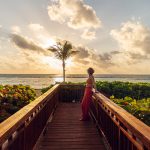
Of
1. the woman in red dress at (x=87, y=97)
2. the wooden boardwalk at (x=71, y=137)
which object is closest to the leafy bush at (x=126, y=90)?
the woman in red dress at (x=87, y=97)

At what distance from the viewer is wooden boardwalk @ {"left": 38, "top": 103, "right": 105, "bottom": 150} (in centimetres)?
716

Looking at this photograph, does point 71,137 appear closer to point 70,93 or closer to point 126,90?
point 70,93

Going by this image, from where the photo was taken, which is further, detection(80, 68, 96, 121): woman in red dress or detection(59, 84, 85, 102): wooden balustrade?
detection(59, 84, 85, 102): wooden balustrade

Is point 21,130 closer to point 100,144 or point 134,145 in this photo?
point 134,145

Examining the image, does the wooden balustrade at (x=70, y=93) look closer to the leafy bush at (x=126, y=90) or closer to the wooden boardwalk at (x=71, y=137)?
the leafy bush at (x=126, y=90)

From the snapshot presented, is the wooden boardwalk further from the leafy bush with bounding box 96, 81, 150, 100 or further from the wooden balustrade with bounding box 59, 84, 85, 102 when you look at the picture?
the leafy bush with bounding box 96, 81, 150, 100

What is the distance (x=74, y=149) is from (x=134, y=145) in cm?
309

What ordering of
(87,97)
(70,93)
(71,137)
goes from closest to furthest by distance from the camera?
1. (71,137)
2. (87,97)
3. (70,93)

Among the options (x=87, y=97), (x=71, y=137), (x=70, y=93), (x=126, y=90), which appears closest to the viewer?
(x=71, y=137)

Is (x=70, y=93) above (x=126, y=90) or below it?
below

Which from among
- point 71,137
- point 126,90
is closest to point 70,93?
point 126,90

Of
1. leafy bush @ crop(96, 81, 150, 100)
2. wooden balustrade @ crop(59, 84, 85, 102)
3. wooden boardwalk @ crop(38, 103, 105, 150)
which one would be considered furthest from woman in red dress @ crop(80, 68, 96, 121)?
leafy bush @ crop(96, 81, 150, 100)

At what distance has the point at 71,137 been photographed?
820 cm

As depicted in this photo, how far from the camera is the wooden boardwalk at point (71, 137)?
716cm
